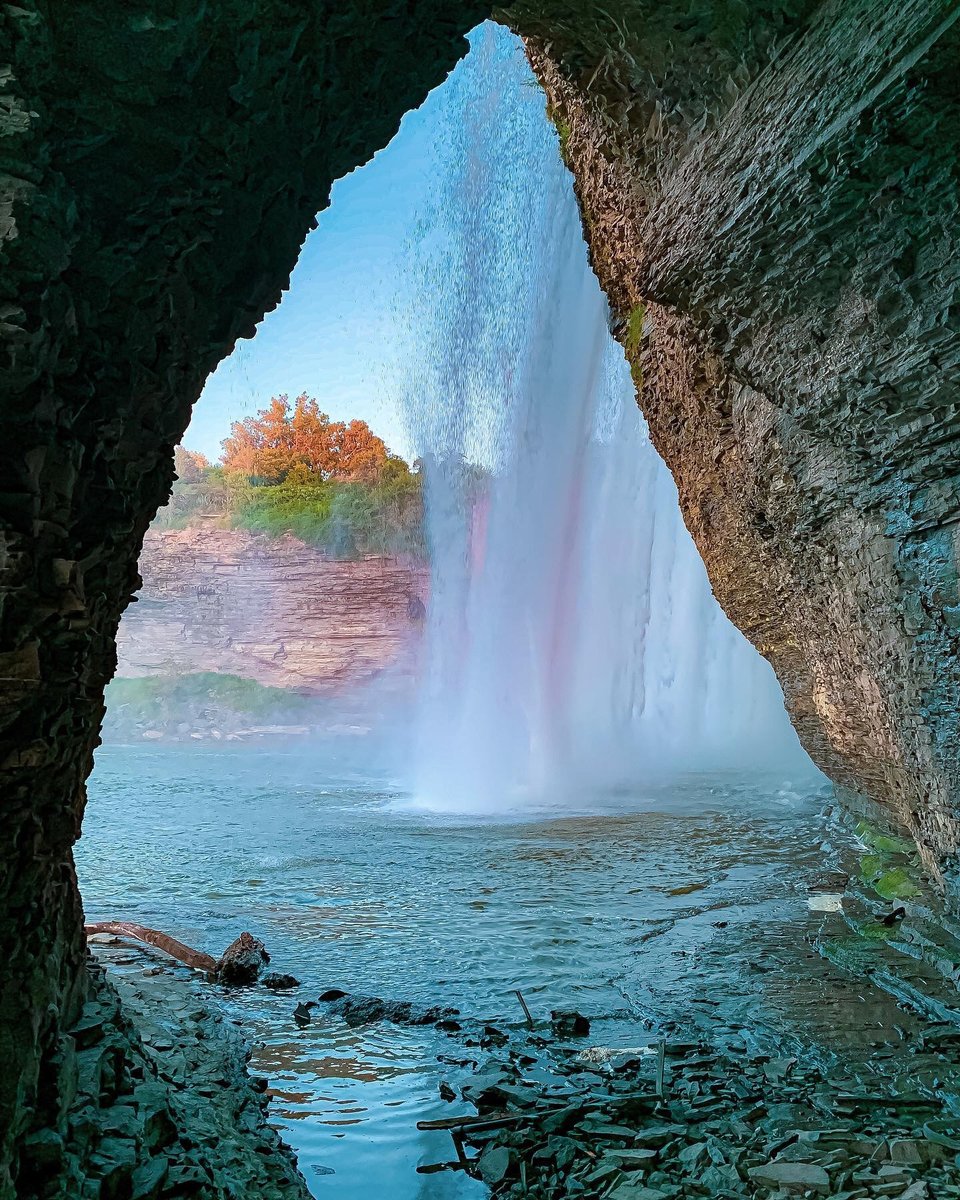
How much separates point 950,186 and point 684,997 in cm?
469

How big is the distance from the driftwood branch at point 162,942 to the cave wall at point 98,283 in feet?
7.39

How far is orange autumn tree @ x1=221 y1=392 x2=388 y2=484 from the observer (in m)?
43.3

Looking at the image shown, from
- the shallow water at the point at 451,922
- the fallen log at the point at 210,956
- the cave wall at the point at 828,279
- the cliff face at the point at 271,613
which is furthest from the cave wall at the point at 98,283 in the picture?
the cliff face at the point at 271,613

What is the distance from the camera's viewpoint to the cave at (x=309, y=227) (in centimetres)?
235

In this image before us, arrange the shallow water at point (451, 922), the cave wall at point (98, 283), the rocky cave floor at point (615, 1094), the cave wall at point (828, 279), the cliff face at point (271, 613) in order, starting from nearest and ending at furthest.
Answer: the cave wall at point (98, 283), the rocky cave floor at point (615, 1094), the cave wall at point (828, 279), the shallow water at point (451, 922), the cliff face at point (271, 613)

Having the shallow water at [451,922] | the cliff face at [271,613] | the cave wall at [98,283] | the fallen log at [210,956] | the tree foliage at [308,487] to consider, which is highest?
the tree foliage at [308,487]

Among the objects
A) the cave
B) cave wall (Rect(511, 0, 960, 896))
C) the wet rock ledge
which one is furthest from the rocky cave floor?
cave wall (Rect(511, 0, 960, 896))

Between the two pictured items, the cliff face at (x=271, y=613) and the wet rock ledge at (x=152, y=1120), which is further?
the cliff face at (x=271, y=613)

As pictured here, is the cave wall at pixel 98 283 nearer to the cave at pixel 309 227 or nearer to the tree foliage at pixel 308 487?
the cave at pixel 309 227

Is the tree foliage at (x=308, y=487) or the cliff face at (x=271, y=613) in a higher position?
the tree foliage at (x=308, y=487)

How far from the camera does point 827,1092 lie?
366 cm

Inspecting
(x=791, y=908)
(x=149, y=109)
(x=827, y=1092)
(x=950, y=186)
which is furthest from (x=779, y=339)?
(x=791, y=908)

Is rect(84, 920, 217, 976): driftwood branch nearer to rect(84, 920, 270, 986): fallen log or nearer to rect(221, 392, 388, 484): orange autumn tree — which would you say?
rect(84, 920, 270, 986): fallen log

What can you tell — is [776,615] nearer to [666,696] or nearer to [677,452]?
[677,452]
